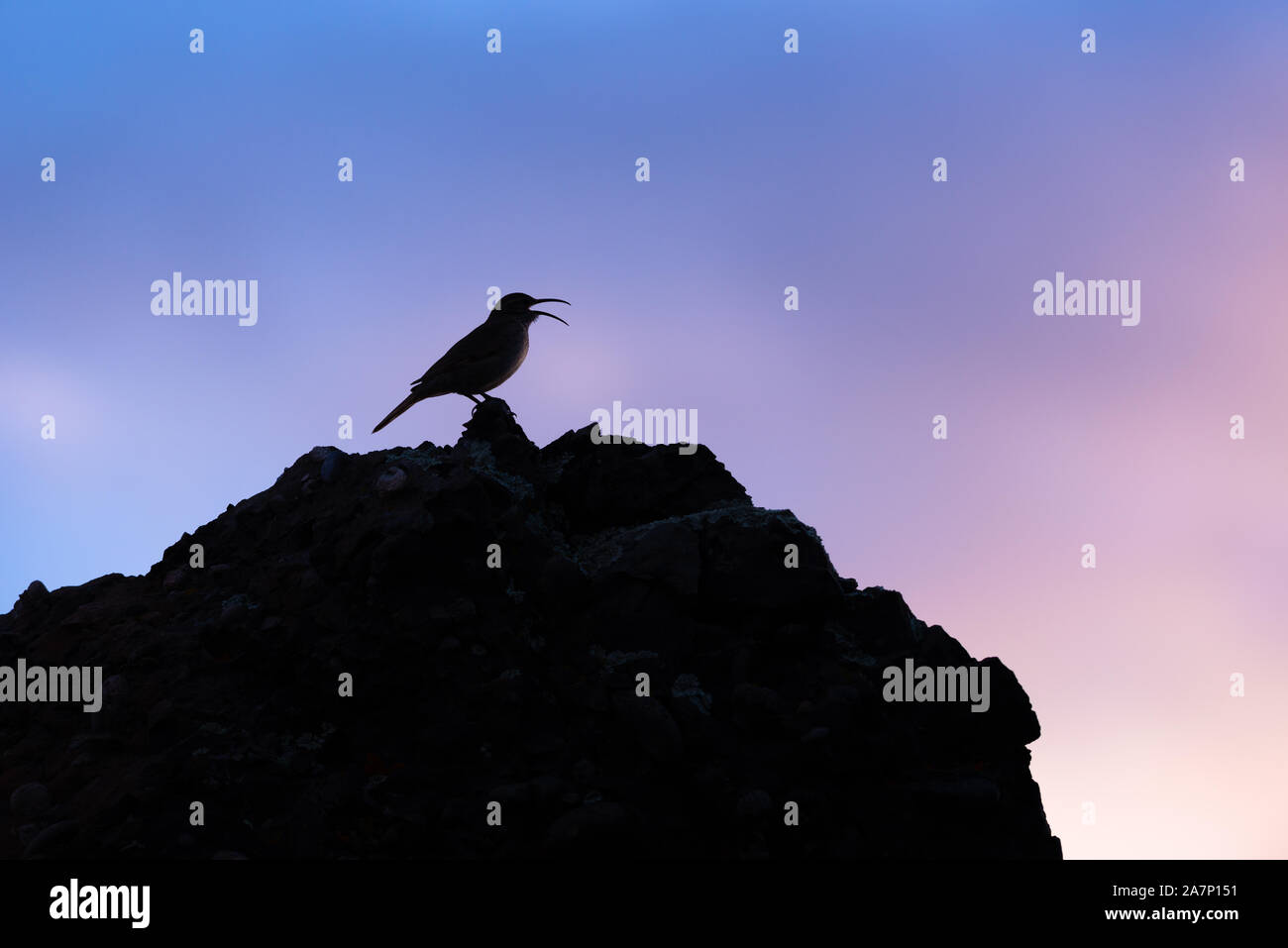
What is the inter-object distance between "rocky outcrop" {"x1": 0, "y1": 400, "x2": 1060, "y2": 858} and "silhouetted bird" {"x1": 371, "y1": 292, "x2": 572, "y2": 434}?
1.53m

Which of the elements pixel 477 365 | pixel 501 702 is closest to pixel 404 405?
pixel 477 365

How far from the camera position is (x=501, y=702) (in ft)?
26.0

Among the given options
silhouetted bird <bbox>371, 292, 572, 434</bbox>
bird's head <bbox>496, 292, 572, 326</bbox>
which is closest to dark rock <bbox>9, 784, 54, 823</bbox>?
silhouetted bird <bbox>371, 292, 572, 434</bbox>

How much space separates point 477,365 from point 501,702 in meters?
5.02

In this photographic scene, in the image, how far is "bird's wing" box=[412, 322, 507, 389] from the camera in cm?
1168

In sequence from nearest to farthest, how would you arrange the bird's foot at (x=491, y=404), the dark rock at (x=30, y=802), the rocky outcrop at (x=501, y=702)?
the rocky outcrop at (x=501, y=702) → the dark rock at (x=30, y=802) → the bird's foot at (x=491, y=404)

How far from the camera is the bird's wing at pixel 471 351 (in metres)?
11.7

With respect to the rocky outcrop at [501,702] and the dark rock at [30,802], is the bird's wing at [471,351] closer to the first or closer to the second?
the rocky outcrop at [501,702]

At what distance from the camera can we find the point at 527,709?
8.02 m

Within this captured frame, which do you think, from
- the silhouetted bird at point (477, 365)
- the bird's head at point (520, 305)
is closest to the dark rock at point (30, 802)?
the silhouetted bird at point (477, 365)

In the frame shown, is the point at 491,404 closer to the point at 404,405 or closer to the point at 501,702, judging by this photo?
the point at 404,405

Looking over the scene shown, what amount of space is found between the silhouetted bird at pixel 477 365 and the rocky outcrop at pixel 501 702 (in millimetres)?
1528
